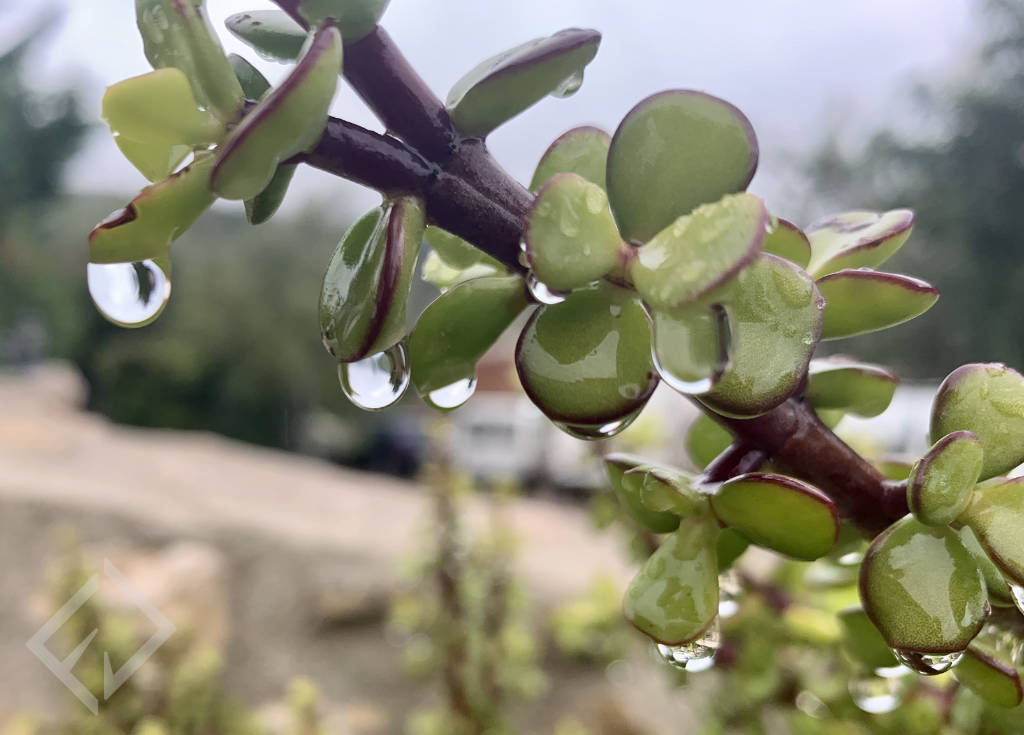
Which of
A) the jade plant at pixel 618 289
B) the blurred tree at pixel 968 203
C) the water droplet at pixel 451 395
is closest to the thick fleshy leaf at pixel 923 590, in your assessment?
the jade plant at pixel 618 289

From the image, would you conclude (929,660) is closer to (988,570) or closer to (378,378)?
(988,570)

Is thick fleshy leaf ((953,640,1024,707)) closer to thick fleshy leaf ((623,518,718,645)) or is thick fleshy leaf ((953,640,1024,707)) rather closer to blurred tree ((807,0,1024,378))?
thick fleshy leaf ((623,518,718,645))

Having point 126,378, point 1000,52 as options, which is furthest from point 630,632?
point 126,378

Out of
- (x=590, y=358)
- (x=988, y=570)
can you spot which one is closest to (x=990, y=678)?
(x=988, y=570)

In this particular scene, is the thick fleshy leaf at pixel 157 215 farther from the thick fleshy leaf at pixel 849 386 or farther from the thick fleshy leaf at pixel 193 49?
the thick fleshy leaf at pixel 849 386

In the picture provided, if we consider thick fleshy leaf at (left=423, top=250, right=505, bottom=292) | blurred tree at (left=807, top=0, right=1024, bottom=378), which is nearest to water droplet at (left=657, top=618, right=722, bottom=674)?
thick fleshy leaf at (left=423, top=250, right=505, bottom=292)
